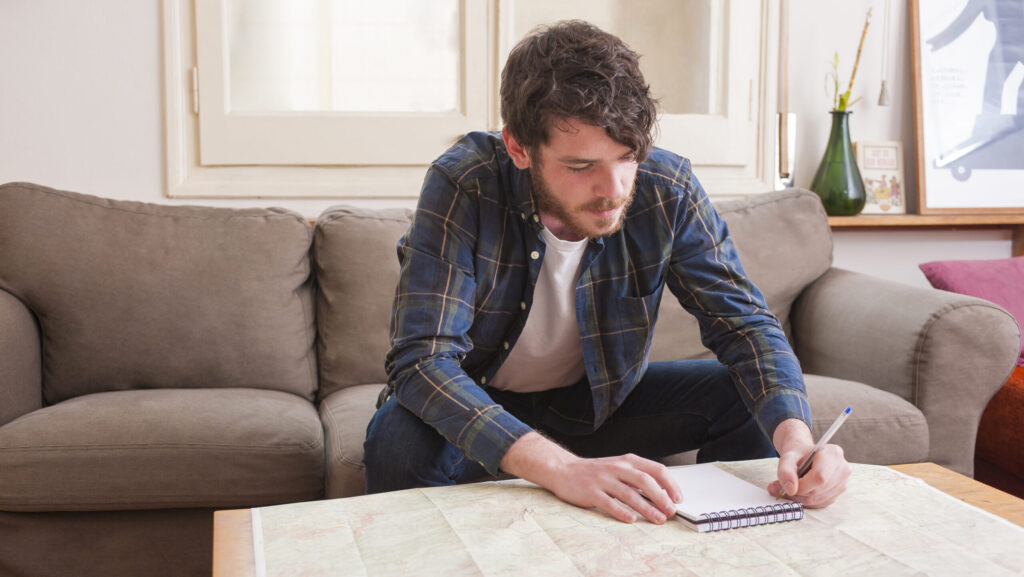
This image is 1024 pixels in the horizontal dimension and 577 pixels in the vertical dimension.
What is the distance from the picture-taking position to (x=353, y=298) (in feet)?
6.62

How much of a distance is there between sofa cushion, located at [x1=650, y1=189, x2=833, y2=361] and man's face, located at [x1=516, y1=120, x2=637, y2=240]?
2.88 ft

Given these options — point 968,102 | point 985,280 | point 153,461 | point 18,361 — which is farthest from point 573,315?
point 968,102

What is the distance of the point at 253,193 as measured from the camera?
2.32m

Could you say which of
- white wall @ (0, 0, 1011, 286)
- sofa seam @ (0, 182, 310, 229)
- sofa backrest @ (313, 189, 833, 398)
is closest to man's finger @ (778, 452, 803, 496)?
sofa backrest @ (313, 189, 833, 398)

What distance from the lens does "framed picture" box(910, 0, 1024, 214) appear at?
2.67m

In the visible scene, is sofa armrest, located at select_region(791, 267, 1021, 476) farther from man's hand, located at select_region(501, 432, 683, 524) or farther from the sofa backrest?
man's hand, located at select_region(501, 432, 683, 524)

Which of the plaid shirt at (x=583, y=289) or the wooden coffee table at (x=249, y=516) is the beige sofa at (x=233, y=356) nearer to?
the plaid shirt at (x=583, y=289)

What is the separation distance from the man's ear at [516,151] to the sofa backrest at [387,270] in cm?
79

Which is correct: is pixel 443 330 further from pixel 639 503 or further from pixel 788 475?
pixel 788 475

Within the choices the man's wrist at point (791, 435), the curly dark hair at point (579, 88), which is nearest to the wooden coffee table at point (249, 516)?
the man's wrist at point (791, 435)

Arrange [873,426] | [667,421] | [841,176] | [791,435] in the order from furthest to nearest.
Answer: [841,176] → [873,426] → [667,421] → [791,435]

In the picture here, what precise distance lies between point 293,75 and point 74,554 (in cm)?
136

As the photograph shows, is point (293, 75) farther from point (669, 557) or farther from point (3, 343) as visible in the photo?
point (669, 557)

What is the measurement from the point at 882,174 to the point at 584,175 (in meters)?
1.82
